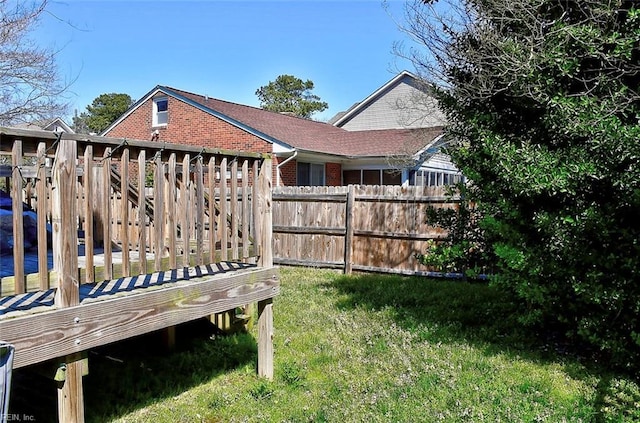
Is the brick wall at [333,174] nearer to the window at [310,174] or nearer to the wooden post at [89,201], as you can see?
the window at [310,174]

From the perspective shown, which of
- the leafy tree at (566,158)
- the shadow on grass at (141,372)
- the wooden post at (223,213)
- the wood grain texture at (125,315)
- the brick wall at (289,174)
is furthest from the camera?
the brick wall at (289,174)

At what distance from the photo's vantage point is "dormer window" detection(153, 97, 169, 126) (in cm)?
1677

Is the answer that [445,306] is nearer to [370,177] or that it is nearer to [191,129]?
[370,177]

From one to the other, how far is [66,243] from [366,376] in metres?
2.68

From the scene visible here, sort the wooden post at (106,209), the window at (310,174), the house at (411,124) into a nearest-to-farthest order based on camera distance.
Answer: the wooden post at (106,209) → the house at (411,124) → the window at (310,174)

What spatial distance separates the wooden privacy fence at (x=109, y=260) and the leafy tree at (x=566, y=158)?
2.24m

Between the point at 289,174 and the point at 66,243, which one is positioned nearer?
the point at 66,243

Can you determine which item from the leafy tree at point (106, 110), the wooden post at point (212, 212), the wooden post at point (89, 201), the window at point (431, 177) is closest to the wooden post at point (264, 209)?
the wooden post at point (212, 212)

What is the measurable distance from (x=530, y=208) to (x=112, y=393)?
158 inches

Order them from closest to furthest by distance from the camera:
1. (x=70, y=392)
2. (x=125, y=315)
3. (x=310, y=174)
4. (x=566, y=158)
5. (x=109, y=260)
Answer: (x=70, y=392) < (x=109, y=260) < (x=125, y=315) < (x=566, y=158) < (x=310, y=174)

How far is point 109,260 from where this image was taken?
2.81 metres

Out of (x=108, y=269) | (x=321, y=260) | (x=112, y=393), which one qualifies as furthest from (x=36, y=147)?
(x=321, y=260)

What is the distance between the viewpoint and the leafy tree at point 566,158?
395cm

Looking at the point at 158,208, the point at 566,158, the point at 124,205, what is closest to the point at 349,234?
the point at 566,158
